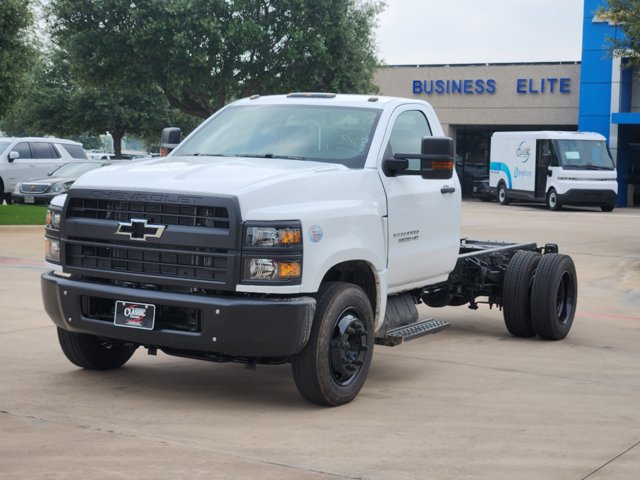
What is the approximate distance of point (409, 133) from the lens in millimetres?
8648

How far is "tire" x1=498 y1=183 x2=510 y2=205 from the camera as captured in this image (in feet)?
137

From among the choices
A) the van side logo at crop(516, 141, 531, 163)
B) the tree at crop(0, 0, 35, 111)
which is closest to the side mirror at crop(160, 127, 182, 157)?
the tree at crop(0, 0, 35, 111)

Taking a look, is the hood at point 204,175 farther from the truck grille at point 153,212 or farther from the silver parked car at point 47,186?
the silver parked car at point 47,186

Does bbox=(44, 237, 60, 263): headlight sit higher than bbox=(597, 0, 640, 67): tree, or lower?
lower

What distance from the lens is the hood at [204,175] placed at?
699cm

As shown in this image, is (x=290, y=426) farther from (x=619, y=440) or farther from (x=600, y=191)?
(x=600, y=191)

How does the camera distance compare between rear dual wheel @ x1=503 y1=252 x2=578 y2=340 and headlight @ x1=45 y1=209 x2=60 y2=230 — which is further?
rear dual wheel @ x1=503 y1=252 x2=578 y2=340

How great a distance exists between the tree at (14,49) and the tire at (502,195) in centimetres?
2129

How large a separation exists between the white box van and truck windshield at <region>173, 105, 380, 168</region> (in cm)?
2925

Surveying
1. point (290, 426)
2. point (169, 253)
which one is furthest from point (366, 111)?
point (290, 426)

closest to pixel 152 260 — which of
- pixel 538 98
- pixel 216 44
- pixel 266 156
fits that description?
pixel 266 156

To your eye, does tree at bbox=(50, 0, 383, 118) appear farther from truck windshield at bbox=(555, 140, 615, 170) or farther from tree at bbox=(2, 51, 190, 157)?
tree at bbox=(2, 51, 190, 157)

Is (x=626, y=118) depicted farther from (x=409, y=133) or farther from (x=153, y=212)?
(x=153, y=212)

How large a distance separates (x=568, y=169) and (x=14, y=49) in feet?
63.3
